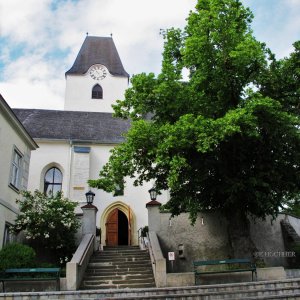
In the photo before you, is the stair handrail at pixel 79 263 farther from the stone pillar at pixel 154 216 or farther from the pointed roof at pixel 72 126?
the pointed roof at pixel 72 126

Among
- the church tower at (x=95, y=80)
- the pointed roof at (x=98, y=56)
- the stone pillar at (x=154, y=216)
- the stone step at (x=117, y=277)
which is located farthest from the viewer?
the pointed roof at (x=98, y=56)

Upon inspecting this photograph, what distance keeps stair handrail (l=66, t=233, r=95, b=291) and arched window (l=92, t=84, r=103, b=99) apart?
2464 centimetres

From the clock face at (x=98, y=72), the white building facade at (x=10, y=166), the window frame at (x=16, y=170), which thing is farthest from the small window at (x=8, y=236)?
the clock face at (x=98, y=72)

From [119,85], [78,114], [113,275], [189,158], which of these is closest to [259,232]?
[189,158]

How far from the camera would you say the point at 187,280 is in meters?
12.7

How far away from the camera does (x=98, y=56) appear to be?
139 feet

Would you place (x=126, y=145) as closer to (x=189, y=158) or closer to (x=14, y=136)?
(x=189, y=158)

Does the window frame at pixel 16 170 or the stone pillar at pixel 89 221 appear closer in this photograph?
the window frame at pixel 16 170

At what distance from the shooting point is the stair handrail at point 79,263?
12.6m

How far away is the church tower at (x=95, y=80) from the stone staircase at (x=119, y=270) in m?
23.7

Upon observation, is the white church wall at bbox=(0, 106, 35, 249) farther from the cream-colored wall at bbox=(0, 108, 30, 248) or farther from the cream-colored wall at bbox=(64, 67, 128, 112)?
the cream-colored wall at bbox=(64, 67, 128, 112)

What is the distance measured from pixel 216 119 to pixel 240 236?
15.0 feet

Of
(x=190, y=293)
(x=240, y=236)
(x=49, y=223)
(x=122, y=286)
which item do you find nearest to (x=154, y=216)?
(x=240, y=236)

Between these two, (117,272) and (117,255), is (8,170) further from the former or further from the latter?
(117,272)
